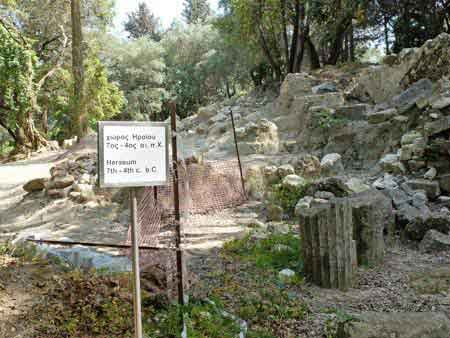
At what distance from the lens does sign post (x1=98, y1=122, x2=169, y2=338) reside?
8.72ft

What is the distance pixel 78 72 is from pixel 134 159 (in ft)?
47.2

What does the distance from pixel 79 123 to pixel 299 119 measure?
807 cm

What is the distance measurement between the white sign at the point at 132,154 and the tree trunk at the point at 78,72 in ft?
45.8

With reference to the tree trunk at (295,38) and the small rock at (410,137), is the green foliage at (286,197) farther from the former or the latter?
the tree trunk at (295,38)

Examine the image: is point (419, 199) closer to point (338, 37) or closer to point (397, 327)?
point (397, 327)

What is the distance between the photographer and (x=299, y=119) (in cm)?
1345

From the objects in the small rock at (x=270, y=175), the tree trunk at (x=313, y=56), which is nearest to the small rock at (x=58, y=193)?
the small rock at (x=270, y=175)

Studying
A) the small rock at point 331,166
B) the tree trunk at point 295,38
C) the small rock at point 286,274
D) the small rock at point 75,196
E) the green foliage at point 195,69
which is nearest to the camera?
the small rock at point 286,274

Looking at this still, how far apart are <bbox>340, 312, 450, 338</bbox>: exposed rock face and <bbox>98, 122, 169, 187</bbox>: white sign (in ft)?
5.03

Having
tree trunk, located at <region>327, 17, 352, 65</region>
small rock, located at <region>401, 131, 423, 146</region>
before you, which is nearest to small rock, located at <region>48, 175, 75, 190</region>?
small rock, located at <region>401, 131, 423, 146</region>

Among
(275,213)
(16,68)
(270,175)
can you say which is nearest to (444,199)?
(275,213)

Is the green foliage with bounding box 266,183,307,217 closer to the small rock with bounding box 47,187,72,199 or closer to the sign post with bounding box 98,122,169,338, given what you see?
the small rock with bounding box 47,187,72,199

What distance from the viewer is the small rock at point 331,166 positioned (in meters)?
9.16

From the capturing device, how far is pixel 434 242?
5.12m
